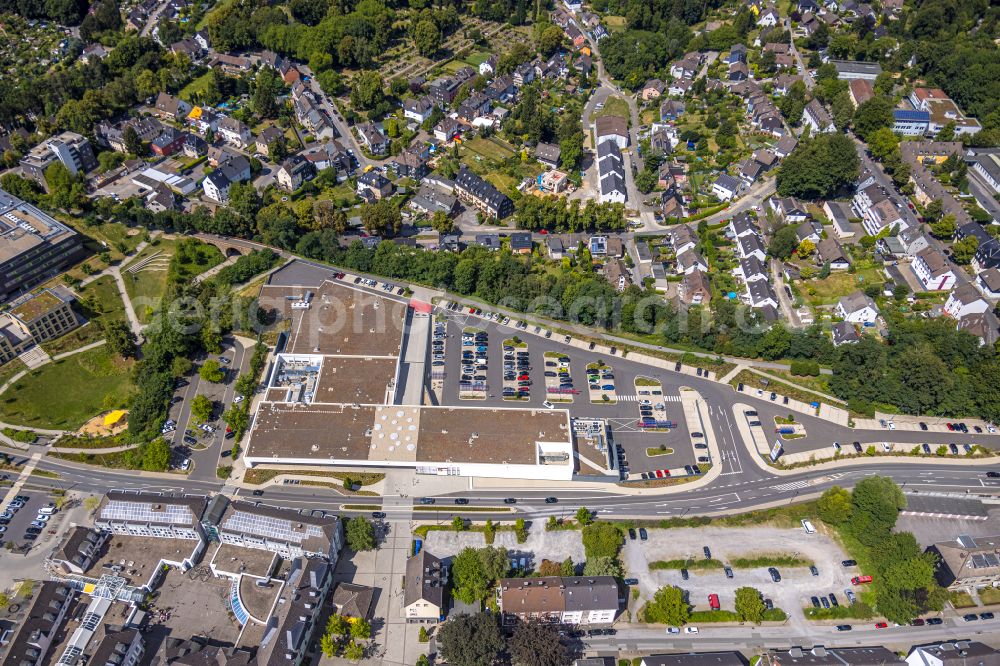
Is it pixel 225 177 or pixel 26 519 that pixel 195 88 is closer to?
pixel 225 177

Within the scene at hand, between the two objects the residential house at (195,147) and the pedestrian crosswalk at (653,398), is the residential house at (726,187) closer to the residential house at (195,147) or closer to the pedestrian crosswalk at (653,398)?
the pedestrian crosswalk at (653,398)

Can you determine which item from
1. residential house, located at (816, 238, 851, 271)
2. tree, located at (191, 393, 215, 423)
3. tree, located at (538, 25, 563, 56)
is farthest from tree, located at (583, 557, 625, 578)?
tree, located at (538, 25, 563, 56)

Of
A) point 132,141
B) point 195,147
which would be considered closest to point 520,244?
point 195,147

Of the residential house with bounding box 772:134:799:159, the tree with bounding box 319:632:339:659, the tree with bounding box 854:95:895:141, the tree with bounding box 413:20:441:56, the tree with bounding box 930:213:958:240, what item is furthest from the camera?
the tree with bounding box 413:20:441:56

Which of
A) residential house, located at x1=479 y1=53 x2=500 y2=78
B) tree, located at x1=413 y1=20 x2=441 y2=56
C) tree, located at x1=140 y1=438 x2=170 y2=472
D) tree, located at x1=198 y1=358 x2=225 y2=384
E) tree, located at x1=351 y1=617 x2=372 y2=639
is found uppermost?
tree, located at x1=413 y1=20 x2=441 y2=56

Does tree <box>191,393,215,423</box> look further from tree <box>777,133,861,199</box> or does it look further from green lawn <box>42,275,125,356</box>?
tree <box>777,133,861,199</box>

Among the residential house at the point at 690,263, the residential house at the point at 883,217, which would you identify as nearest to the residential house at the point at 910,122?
the residential house at the point at 883,217
